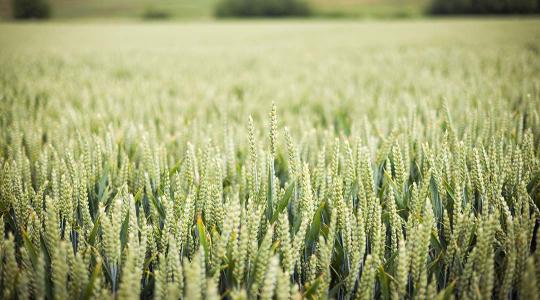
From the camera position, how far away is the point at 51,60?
5.81 m

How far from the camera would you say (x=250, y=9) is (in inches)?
1841

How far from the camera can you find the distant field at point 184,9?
38156 mm

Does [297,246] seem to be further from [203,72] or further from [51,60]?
[51,60]

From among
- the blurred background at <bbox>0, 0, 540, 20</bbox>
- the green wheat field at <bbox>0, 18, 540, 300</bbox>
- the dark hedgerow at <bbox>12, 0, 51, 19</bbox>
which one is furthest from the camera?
the dark hedgerow at <bbox>12, 0, 51, 19</bbox>

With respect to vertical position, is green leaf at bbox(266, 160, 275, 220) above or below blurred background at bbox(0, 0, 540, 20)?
below

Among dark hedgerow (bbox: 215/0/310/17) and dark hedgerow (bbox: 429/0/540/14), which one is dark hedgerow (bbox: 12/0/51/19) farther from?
dark hedgerow (bbox: 429/0/540/14)

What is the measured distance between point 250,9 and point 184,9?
854 cm

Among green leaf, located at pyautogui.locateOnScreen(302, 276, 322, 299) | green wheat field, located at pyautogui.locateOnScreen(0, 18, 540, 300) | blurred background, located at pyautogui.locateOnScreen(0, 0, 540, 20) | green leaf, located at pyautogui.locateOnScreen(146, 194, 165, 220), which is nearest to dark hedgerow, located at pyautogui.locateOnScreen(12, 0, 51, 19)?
blurred background, located at pyautogui.locateOnScreen(0, 0, 540, 20)

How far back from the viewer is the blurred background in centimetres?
3669

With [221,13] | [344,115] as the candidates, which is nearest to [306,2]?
[221,13]

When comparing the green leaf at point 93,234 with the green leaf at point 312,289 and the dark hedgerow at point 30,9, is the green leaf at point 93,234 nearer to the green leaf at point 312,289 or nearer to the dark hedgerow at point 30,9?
the green leaf at point 312,289

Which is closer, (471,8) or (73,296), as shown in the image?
(73,296)

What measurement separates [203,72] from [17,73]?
2.10 m

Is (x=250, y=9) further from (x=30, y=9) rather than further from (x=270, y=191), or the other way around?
(x=270, y=191)
